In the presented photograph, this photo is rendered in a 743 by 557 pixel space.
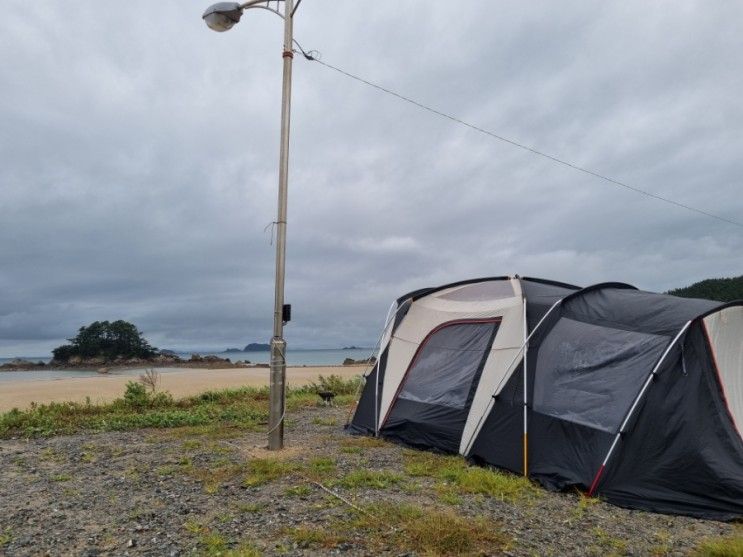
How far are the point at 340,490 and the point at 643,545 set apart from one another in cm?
296

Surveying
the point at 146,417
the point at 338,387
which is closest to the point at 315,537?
the point at 146,417

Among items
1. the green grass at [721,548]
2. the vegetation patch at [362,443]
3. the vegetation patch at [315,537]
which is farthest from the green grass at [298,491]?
the green grass at [721,548]

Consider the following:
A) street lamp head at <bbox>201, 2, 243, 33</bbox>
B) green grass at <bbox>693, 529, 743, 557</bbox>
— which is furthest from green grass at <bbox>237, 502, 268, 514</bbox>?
street lamp head at <bbox>201, 2, 243, 33</bbox>

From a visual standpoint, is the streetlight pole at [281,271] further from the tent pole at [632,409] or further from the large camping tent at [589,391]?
the tent pole at [632,409]

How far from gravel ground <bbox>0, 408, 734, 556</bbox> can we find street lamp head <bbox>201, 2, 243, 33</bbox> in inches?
253

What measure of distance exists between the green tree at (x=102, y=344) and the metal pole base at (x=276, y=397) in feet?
172

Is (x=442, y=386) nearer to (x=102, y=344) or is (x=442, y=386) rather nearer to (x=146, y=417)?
(x=146, y=417)

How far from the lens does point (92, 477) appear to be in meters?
6.79

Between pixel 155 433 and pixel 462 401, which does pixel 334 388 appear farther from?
pixel 462 401

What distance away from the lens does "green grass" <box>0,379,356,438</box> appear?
401 inches

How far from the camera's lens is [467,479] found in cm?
643

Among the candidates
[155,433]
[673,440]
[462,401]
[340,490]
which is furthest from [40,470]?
[673,440]

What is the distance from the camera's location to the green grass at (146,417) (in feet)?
33.4

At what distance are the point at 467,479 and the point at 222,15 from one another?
742cm
